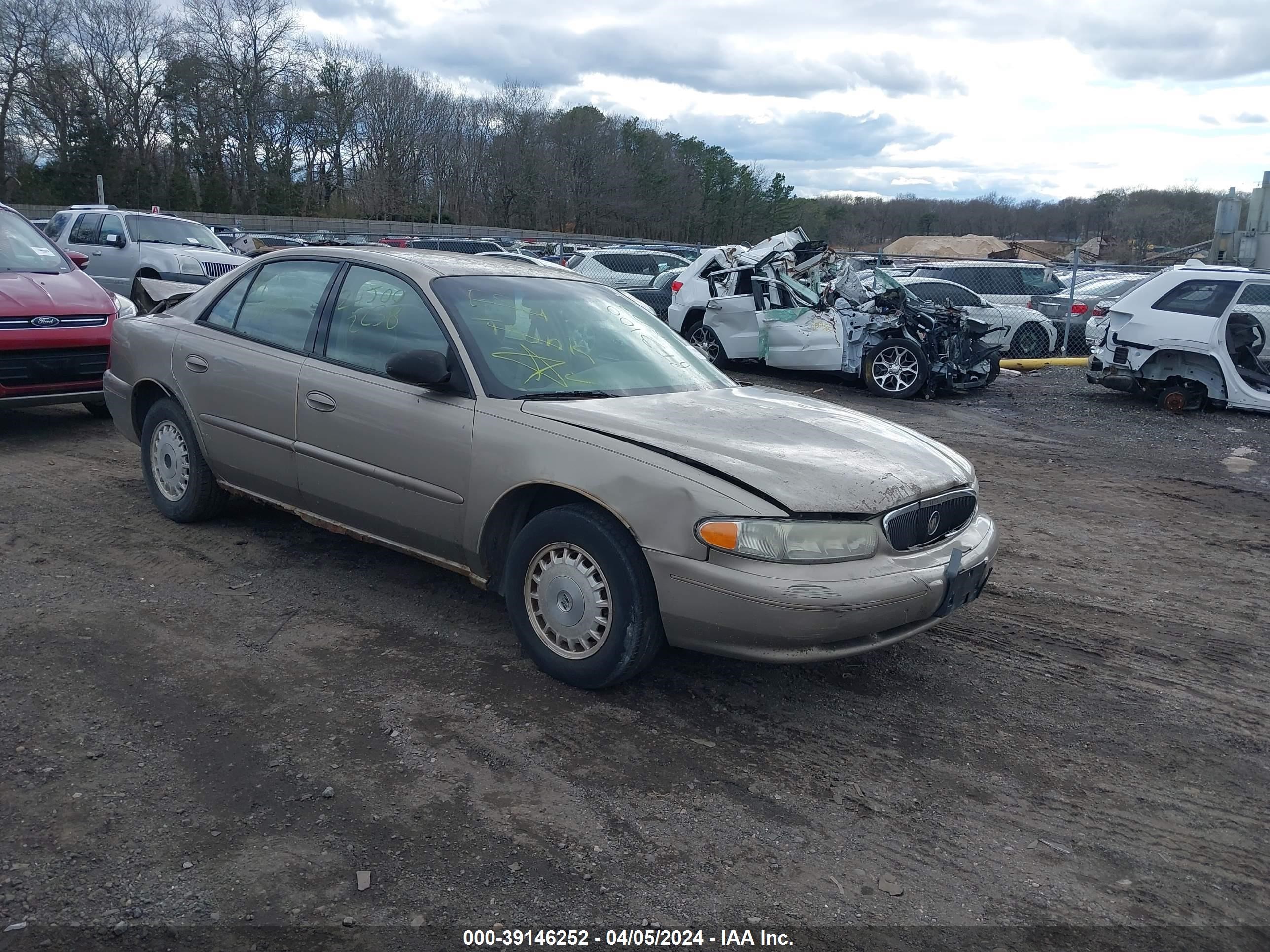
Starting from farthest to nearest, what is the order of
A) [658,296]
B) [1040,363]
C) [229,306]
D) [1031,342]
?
[1031,342] → [658,296] → [1040,363] → [229,306]

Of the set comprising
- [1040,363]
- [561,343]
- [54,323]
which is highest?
[561,343]

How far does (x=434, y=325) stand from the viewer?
14.3ft

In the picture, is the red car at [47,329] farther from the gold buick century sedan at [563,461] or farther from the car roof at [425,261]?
the car roof at [425,261]

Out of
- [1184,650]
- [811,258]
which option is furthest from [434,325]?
[811,258]

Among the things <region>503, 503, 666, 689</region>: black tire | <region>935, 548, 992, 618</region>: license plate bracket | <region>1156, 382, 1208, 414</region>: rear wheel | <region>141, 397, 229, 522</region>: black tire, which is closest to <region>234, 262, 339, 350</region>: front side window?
<region>141, 397, 229, 522</region>: black tire

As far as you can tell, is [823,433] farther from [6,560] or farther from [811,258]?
[811,258]

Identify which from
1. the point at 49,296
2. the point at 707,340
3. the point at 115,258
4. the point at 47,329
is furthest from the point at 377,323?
the point at 115,258

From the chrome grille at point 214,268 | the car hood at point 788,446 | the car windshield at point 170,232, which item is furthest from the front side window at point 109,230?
the car hood at point 788,446

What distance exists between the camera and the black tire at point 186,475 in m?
5.42

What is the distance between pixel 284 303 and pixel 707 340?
385 inches

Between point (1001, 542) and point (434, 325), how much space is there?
3.85 m

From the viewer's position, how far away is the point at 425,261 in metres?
4.70

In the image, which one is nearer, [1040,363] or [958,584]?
[958,584]

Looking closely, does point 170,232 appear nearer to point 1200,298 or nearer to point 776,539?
point 1200,298
